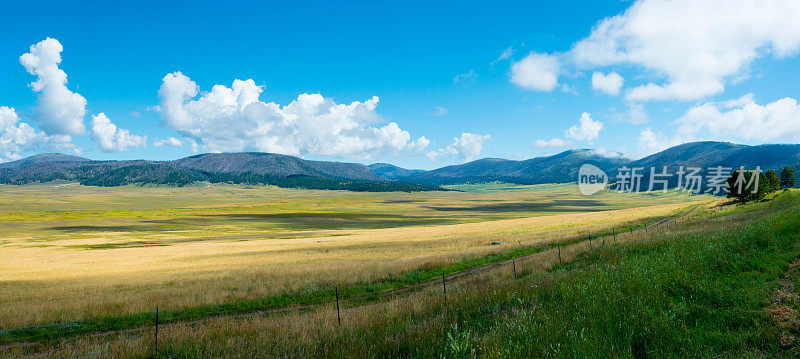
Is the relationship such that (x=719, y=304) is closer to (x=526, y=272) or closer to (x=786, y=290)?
(x=786, y=290)

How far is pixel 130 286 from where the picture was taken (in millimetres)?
23688

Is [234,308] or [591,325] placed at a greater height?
[591,325]

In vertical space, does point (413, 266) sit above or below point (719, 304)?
below

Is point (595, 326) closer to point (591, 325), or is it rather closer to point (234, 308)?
point (591, 325)

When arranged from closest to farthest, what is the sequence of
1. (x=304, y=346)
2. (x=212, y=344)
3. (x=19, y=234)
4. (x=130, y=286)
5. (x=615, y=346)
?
(x=615, y=346) < (x=304, y=346) < (x=212, y=344) < (x=130, y=286) < (x=19, y=234)

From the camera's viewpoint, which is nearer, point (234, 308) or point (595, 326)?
point (595, 326)

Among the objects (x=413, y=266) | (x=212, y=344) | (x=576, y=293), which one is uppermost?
(x=576, y=293)

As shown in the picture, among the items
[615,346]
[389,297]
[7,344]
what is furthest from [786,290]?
[7,344]

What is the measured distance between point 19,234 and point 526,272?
106 m

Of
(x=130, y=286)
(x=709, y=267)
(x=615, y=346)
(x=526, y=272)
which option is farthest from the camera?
(x=130, y=286)

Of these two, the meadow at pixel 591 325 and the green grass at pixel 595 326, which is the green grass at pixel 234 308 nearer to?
the meadow at pixel 591 325

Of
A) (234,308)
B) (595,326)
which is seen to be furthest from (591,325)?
(234,308)

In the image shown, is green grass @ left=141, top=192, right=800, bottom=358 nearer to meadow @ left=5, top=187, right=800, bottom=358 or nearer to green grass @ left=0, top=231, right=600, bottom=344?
meadow @ left=5, top=187, right=800, bottom=358

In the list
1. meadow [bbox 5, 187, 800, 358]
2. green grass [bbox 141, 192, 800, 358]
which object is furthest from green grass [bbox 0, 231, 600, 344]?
green grass [bbox 141, 192, 800, 358]
